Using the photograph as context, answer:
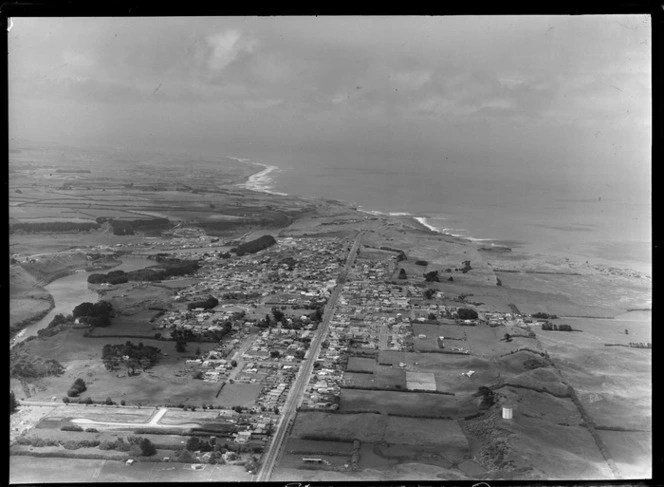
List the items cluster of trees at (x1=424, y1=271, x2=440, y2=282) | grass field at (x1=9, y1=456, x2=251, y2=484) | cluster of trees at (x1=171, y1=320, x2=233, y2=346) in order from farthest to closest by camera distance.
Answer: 1. cluster of trees at (x1=424, y1=271, x2=440, y2=282)
2. cluster of trees at (x1=171, y1=320, x2=233, y2=346)
3. grass field at (x1=9, y1=456, x2=251, y2=484)

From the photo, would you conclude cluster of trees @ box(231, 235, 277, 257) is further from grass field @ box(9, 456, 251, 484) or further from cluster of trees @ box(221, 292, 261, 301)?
grass field @ box(9, 456, 251, 484)

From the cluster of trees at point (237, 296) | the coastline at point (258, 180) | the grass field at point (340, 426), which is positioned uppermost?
the coastline at point (258, 180)

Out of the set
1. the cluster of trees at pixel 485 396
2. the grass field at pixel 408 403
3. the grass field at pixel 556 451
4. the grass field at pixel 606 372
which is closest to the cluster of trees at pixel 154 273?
the grass field at pixel 408 403

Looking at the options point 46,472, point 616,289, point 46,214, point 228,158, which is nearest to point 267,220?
point 228,158

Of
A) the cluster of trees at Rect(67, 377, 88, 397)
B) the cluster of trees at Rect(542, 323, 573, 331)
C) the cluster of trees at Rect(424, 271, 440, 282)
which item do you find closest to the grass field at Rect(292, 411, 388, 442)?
the cluster of trees at Rect(424, 271, 440, 282)

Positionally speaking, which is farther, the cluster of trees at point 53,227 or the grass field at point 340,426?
the cluster of trees at point 53,227

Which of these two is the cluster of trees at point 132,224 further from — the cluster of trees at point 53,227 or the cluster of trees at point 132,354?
the cluster of trees at point 132,354
